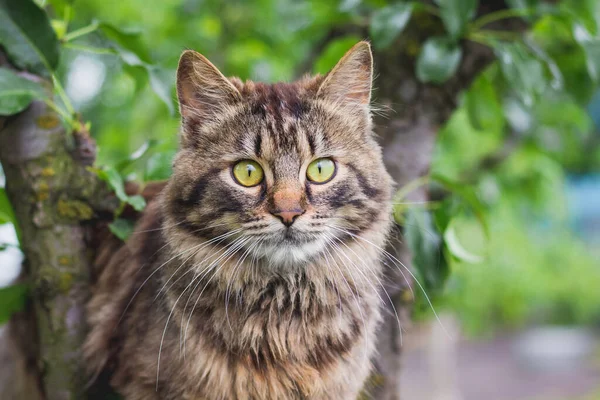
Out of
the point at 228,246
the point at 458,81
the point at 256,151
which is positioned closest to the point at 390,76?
the point at 458,81

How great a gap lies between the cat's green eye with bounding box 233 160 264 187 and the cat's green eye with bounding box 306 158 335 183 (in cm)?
16

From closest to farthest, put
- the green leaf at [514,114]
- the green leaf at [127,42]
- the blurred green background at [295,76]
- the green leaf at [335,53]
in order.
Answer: the green leaf at [127,42] → the green leaf at [335,53] → the blurred green background at [295,76] → the green leaf at [514,114]

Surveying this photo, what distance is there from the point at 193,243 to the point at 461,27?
4.53 ft

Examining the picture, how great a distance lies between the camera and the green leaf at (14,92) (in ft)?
6.56

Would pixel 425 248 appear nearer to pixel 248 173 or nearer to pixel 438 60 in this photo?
pixel 438 60

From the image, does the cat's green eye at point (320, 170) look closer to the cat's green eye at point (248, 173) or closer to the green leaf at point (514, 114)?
the cat's green eye at point (248, 173)

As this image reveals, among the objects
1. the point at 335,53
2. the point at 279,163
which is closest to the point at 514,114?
the point at 335,53

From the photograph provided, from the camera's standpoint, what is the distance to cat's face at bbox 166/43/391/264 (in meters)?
1.93

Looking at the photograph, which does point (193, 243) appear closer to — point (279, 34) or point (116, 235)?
point (116, 235)

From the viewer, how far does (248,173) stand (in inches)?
78.6

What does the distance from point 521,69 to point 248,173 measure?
127 centimetres

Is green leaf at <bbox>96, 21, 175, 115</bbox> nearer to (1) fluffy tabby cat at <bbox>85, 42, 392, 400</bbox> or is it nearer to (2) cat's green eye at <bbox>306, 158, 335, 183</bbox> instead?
(1) fluffy tabby cat at <bbox>85, 42, 392, 400</bbox>

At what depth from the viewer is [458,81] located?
9.03 ft

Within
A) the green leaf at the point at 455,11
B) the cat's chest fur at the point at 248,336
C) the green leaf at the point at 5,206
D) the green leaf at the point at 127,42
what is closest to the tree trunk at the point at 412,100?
the green leaf at the point at 455,11
